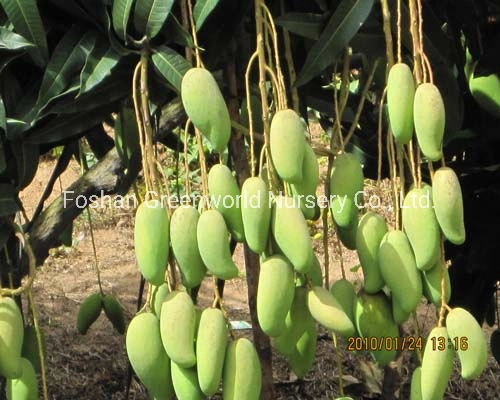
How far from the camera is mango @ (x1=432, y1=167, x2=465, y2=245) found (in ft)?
2.18

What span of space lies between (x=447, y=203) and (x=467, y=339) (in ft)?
0.32

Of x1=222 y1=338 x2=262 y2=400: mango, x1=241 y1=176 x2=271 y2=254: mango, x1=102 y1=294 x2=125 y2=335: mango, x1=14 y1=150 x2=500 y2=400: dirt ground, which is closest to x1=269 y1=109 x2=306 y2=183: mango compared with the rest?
x1=241 y1=176 x2=271 y2=254: mango

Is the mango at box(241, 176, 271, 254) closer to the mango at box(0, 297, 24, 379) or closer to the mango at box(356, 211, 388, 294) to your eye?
the mango at box(356, 211, 388, 294)

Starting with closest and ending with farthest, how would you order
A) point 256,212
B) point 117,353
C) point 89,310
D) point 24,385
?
point 256,212 < point 24,385 < point 89,310 < point 117,353

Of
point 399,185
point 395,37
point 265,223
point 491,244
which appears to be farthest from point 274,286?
point 491,244

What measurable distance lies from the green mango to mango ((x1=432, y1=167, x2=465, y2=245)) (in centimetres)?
18

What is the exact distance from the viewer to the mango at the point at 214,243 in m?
0.66

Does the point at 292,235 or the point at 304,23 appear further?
the point at 304,23

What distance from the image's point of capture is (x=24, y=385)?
0.76 meters

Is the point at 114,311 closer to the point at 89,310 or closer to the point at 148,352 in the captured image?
the point at 89,310

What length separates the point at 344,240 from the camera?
29.9 inches

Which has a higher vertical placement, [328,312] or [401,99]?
[401,99]

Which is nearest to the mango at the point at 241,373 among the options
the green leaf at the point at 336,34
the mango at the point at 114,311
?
the green leaf at the point at 336,34

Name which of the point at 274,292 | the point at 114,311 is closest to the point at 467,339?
the point at 274,292
